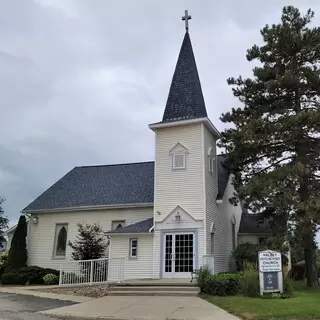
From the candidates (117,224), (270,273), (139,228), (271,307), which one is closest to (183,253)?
(139,228)

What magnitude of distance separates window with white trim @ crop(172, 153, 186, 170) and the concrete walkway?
25.6ft

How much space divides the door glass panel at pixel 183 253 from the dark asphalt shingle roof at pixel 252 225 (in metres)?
5.54

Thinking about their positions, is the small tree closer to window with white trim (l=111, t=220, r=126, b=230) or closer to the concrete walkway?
window with white trim (l=111, t=220, r=126, b=230)

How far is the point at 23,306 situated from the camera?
12828 millimetres

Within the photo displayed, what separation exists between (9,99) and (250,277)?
16731mm

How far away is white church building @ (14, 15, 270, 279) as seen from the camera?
19047 millimetres

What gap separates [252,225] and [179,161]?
8425 mm

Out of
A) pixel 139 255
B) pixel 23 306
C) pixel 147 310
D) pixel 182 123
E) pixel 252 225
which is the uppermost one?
pixel 182 123

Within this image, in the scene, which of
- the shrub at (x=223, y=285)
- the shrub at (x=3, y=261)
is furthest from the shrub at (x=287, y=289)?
the shrub at (x=3, y=261)

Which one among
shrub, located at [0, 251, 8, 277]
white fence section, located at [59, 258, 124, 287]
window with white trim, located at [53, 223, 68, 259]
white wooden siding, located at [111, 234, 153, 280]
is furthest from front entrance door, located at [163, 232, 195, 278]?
shrub, located at [0, 251, 8, 277]

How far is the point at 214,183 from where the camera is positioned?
21.3 m

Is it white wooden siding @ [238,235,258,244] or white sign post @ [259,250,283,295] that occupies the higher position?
white wooden siding @ [238,235,258,244]

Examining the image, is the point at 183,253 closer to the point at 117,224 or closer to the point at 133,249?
the point at 133,249

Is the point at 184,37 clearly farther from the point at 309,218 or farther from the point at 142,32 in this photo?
the point at 309,218
